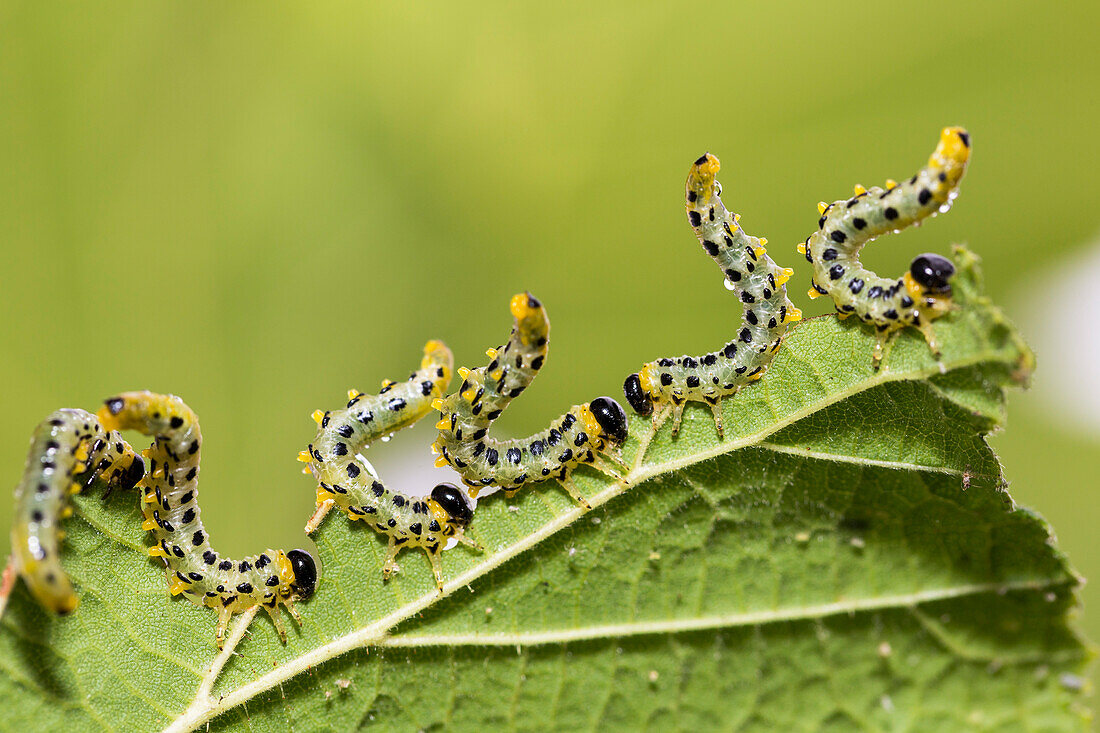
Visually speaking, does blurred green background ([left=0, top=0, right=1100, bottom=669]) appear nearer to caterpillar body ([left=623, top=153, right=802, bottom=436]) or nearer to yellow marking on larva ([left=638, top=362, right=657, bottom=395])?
caterpillar body ([left=623, top=153, right=802, bottom=436])

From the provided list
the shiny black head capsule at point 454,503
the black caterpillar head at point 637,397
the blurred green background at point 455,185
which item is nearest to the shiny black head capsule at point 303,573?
the shiny black head capsule at point 454,503

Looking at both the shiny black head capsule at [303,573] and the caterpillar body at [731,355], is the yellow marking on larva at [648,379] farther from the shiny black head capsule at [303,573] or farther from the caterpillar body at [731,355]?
the shiny black head capsule at [303,573]

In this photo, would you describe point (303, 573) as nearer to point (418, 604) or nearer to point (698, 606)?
point (418, 604)

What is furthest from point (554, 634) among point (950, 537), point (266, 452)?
point (266, 452)

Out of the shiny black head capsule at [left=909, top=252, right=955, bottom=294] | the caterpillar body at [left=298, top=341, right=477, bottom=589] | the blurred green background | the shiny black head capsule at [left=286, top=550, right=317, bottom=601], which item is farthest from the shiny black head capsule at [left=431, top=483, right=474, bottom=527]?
the blurred green background

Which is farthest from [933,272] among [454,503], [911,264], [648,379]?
[454,503]
